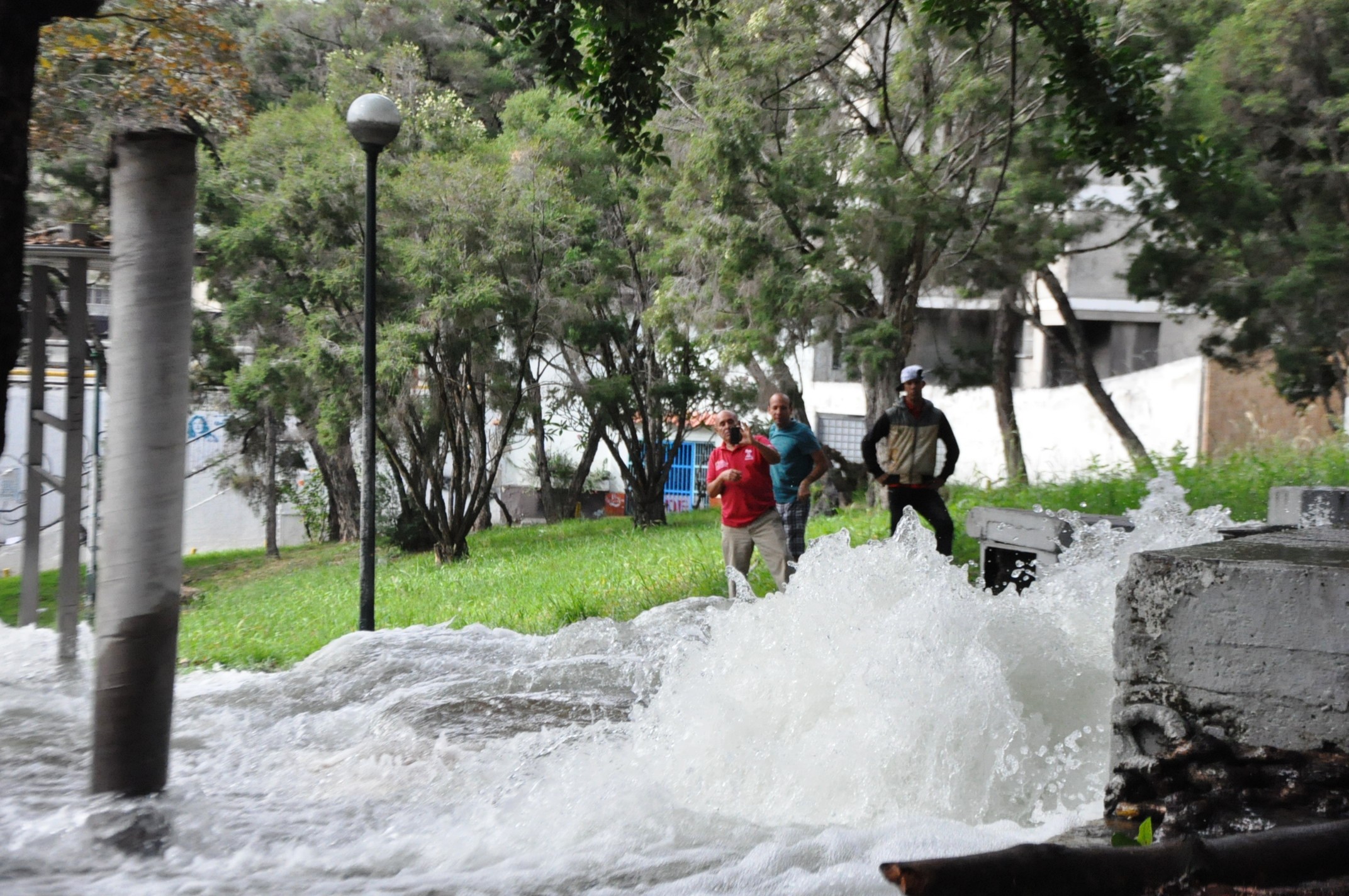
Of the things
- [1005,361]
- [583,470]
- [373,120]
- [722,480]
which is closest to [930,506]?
[722,480]

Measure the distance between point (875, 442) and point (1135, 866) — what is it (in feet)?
23.8

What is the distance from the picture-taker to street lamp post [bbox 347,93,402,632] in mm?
9617

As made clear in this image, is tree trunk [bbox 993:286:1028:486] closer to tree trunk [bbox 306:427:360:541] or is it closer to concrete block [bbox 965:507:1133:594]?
concrete block [bbox 965:507:1133:594]

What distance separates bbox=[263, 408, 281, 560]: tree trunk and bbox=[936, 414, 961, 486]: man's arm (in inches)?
595

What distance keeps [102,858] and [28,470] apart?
453cm

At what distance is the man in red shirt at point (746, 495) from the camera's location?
9.74 meters


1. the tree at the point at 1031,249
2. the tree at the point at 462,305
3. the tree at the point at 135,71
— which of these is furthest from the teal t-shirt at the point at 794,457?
the tree at the point at 135,71

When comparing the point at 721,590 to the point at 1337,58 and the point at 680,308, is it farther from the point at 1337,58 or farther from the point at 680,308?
the point at 1337,58

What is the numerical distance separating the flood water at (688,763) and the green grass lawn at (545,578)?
3.12m

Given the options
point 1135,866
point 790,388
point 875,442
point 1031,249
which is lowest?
point 1135,866

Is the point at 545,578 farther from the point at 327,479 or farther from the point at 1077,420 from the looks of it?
the point at 1077,420

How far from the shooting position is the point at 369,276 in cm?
972

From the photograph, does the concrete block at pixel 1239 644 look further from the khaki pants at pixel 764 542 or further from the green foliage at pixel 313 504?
the green foliage at pixel 313 504

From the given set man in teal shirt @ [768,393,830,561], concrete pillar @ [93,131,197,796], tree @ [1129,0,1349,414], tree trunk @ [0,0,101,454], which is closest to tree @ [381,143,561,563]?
man in teal shirt @ [768,393,830,561]
